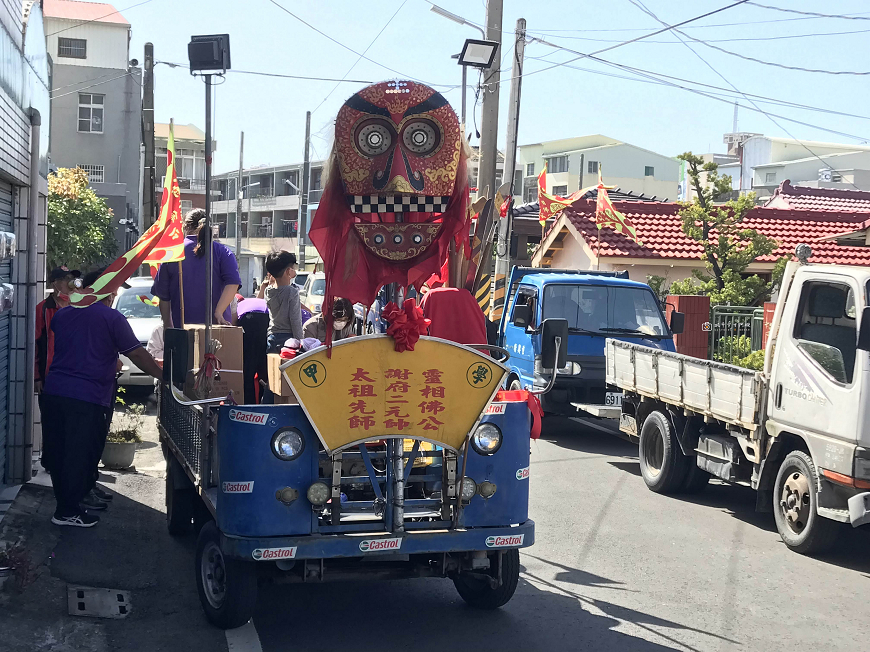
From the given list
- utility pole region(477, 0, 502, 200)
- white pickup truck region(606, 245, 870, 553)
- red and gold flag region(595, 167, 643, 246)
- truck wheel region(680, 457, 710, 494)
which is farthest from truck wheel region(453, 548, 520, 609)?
red and gold flag region(595, 167, 643, 246)

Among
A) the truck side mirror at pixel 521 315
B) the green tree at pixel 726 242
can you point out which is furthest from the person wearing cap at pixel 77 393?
the green tree at pixel 726 242

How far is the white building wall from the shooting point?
39500 millimetres

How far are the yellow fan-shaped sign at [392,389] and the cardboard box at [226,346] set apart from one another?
5.74 ft

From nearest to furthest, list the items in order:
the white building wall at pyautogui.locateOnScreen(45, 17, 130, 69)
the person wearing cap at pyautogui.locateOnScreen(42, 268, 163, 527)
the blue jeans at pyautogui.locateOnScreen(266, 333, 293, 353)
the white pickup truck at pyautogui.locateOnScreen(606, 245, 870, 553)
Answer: the white pickup truck at pyautogui.locateOnScreen(606, 245, 870, 553) → the person wearing cap at pyautogui.locateOnScreen(42, 268, 163, 527) → the blue jeans at pyautogui.locateOnScreen(266, 333, 293, 353) → the white building wall at pyautogui.locateOnScreen(45, 17, 130, 69)

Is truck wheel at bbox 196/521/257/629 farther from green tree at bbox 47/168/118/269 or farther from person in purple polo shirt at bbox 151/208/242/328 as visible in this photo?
green tree at bbox 47/168/118/269

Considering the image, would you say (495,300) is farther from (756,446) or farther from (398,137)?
(398,137)

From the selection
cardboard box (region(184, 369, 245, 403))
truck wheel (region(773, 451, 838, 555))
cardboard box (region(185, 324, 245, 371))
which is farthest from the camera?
truck wheel (region(773, 451, 838, 555))

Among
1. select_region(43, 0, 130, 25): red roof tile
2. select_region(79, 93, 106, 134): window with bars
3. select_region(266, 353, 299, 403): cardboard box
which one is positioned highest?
select_region(43, 0, 130, 25): red roof tile

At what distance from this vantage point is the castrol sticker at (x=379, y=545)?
4957mm

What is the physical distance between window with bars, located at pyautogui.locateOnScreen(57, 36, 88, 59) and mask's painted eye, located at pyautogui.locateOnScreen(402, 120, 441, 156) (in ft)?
128

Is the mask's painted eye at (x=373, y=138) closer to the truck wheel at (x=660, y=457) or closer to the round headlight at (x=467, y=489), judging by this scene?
the round headlight at (x=467, y=489)

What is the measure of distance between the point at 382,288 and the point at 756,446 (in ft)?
13.3

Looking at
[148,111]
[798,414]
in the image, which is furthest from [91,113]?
[798,414]

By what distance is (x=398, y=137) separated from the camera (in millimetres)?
5180
